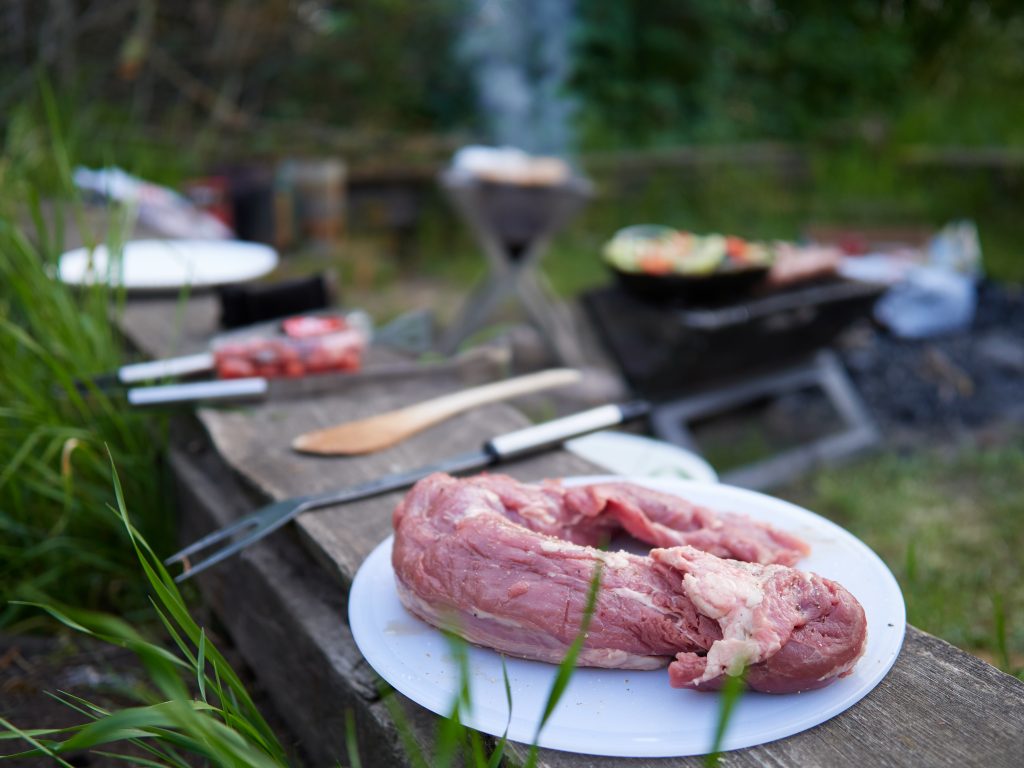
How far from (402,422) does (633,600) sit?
87 centimetres

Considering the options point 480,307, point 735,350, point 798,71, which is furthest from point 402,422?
point 798,71

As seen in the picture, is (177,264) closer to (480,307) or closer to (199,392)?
(199,392)

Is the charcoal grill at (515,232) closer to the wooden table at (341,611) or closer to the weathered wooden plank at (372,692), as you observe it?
the wooden table at (341,611)

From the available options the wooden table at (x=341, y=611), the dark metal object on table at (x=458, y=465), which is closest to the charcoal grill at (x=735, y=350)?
the wooden table at (x=341, y=611)

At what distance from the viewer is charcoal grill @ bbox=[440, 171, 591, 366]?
470 centimetres

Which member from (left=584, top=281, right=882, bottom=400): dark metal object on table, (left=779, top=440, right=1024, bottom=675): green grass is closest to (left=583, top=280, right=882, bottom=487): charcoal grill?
(left=584, top=281, right=882, bottom=400): dark metal object on table

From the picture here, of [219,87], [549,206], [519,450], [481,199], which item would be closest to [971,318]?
[549,206]

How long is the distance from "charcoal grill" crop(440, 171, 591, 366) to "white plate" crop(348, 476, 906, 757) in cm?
356

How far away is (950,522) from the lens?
127 inches

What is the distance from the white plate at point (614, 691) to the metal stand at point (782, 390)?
243 cm

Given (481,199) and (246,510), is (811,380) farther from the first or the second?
(246,510)

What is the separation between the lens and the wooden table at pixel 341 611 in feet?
3.19

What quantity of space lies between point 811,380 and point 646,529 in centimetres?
321

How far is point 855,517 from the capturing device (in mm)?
3264
